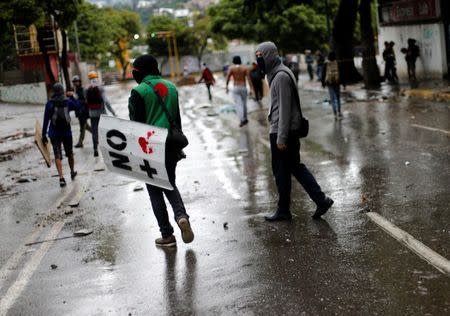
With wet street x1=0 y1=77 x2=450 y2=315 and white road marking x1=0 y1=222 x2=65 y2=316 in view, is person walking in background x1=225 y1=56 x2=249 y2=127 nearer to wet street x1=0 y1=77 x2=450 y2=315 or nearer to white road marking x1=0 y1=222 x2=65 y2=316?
wet street x1=0 y1=77 x2=450 y2=315

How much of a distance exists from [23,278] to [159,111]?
2051 mm

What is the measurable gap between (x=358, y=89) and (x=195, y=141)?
13601 millimetres

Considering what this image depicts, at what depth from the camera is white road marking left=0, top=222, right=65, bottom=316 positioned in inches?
A: 222

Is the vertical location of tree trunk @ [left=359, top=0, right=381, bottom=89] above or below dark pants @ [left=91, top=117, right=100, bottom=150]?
above

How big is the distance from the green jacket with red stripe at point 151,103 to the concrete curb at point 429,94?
1522cm

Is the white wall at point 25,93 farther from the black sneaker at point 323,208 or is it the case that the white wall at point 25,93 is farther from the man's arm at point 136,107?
the black sneaker at point 323,208

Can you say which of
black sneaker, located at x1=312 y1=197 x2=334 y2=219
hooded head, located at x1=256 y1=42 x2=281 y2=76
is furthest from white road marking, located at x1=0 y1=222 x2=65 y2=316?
hooded head, located at x1=256 y1=42 x2=281 y2=76

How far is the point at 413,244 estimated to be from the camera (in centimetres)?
618

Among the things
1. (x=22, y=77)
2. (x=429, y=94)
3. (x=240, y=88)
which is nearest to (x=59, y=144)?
(x=240, y=88)

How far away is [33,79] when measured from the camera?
40.5 m

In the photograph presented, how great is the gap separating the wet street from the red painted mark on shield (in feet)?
3.30

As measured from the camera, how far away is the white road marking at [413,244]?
5.55m

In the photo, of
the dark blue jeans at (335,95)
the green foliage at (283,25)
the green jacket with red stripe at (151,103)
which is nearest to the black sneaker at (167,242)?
the green jacket with red stripe at (151,103)

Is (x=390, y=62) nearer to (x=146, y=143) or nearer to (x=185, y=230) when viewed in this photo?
(x=146, y=143)
